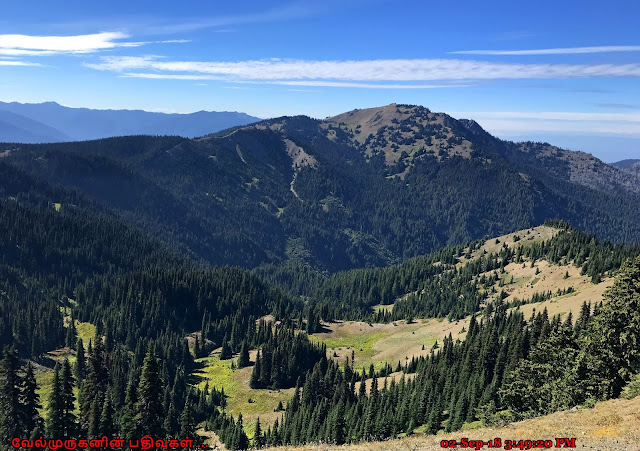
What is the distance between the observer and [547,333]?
7200 centimetres

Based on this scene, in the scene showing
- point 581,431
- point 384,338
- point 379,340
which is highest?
point 581,431

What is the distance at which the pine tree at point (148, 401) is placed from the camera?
5478 cm

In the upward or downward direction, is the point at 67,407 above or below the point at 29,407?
above

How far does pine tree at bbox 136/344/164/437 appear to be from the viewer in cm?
5478

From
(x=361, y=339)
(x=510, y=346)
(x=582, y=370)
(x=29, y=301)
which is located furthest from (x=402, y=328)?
(x=29, y=301)

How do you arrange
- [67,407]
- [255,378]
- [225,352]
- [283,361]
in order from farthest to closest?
[225,352], [283,361], [255,378], [67,407]

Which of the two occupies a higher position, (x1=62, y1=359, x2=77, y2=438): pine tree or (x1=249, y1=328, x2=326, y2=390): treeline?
(x1=62, y1=359, x2=77, y2=438): pine tree

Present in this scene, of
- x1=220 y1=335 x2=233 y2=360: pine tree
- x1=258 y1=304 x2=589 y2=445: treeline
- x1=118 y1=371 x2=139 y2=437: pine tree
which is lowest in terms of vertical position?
x1=220 y1=335 x2=233 y2=360: pine tree

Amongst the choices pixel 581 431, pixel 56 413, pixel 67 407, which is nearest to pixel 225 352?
pixel 67 407

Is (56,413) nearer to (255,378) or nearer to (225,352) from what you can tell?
(255,378)

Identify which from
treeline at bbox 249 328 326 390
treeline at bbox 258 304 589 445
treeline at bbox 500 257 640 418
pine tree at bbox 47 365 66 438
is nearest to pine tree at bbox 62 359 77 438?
pine tree at bbox 47 365 66 438

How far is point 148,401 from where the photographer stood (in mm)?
55094

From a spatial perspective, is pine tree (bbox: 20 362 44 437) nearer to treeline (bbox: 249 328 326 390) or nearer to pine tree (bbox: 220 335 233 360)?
treeline (bbox: 249 328 326 390)

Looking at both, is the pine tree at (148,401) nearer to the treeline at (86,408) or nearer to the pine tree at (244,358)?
the treeline at (86,408)
